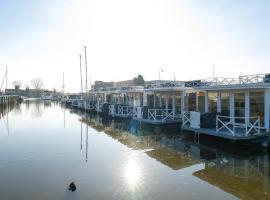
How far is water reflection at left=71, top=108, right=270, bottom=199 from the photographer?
8.73 m

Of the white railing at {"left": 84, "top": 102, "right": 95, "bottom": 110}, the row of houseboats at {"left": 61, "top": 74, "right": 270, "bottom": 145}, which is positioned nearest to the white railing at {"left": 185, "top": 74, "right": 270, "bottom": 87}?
the row of houseboats at {"left": 61, "top": 74, "right": 270, "bottom": 145}

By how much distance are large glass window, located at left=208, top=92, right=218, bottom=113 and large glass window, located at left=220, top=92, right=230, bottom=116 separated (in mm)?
561

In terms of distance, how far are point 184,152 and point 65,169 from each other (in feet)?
20.0

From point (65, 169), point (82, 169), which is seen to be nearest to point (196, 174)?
Answer: point (82, 169)

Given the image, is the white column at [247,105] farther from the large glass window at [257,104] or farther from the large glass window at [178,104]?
the large glass window at [178,104]

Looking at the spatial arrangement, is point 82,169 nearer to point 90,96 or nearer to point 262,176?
point 262,176

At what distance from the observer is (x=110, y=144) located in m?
15.8

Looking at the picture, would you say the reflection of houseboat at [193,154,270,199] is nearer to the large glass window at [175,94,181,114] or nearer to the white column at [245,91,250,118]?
the white column at [245,91,250,118]

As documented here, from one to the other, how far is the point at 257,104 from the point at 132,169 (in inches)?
345

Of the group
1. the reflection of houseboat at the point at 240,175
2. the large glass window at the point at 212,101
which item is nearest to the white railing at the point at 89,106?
the large glass window at the point at 212,101

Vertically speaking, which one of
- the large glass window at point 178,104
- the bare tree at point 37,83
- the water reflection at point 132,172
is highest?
the bare tree at point 37,83

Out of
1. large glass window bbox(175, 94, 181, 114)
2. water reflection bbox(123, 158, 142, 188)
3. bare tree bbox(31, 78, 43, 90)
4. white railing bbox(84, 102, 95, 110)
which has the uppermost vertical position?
bare tree bbox(31, 78, 43, 90)

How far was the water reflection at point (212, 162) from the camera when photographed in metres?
8.73

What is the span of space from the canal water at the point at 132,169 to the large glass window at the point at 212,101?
8.01 feet
